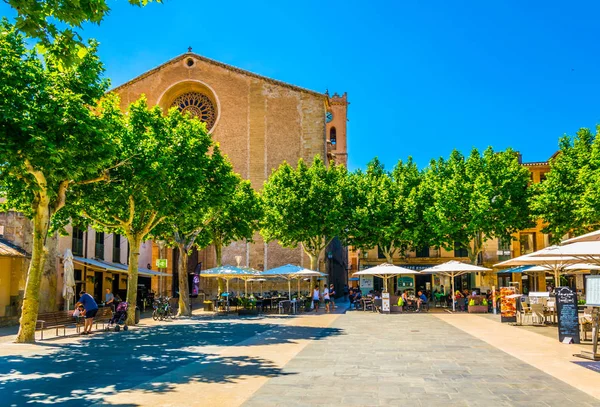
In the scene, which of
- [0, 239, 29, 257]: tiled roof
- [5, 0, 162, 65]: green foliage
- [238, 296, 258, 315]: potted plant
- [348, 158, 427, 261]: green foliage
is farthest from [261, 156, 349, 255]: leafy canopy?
[5, 0, 162, 65]: green foliage

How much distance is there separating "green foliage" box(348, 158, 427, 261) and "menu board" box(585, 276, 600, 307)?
2301 cm

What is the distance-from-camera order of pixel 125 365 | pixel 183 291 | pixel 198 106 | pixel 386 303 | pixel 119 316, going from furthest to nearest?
pixel 198 106
pixel 386 303
pixel 183 291
pixel 119 316
pixel 125 365

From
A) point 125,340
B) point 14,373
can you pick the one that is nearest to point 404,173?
point 125,340

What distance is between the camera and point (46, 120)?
13.8 metres

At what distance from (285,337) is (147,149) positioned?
799 centimetres

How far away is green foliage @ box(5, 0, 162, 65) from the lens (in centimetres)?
734

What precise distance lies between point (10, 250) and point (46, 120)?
31.2ft

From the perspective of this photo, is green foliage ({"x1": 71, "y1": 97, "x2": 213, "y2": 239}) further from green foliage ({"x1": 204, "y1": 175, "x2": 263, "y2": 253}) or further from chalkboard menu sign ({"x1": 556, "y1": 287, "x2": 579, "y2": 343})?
chalkboard menu sign ({"x1": 556, "y1": 287, "x2": 579, "y2": 343})

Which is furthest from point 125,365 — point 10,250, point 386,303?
point 386,303

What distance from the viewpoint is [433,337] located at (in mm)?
16781

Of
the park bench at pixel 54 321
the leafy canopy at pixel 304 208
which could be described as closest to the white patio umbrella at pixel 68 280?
the park bench at pixel 54 321

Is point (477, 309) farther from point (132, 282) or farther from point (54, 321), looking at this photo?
point (54, 321)

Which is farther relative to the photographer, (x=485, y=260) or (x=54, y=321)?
(x=485, y=260)

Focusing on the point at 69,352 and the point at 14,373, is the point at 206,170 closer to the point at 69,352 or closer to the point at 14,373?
the point at 69,352
